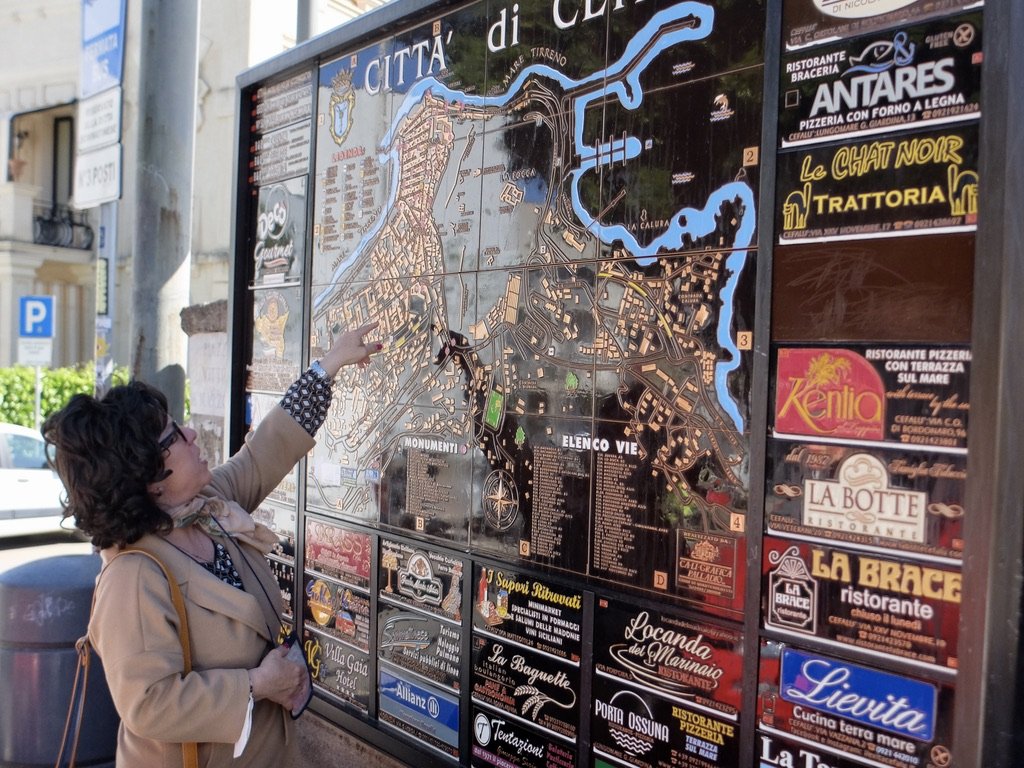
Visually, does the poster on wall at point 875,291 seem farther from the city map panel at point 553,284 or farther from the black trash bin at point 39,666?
the black trash bin at point 39,666

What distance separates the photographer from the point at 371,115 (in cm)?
438

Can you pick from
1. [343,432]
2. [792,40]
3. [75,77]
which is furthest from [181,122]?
[75,77]

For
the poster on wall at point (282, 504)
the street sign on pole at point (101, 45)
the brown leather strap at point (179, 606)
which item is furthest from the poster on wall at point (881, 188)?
the street sign on pole at point (101, 45)

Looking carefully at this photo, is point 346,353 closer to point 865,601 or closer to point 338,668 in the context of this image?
point 338,668

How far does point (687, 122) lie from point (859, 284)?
0.85 meters

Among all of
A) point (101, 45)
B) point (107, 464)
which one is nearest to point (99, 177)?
point (101, 45)

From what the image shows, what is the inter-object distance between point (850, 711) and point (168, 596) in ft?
6.23

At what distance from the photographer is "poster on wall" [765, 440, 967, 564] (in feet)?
7.35

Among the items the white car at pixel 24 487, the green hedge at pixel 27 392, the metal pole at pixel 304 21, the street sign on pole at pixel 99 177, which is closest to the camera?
the street sign on pole at pixel 99 177

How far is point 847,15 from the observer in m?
2.47

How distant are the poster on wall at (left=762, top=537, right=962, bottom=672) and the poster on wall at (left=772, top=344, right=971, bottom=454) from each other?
1.07ft

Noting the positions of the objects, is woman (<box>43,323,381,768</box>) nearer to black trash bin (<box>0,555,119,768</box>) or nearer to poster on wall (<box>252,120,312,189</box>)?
black trash bin (<box>0,555,119,768</box>)

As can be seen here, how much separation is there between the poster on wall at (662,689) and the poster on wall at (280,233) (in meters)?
2.78

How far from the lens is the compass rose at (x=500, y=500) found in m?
3.51
